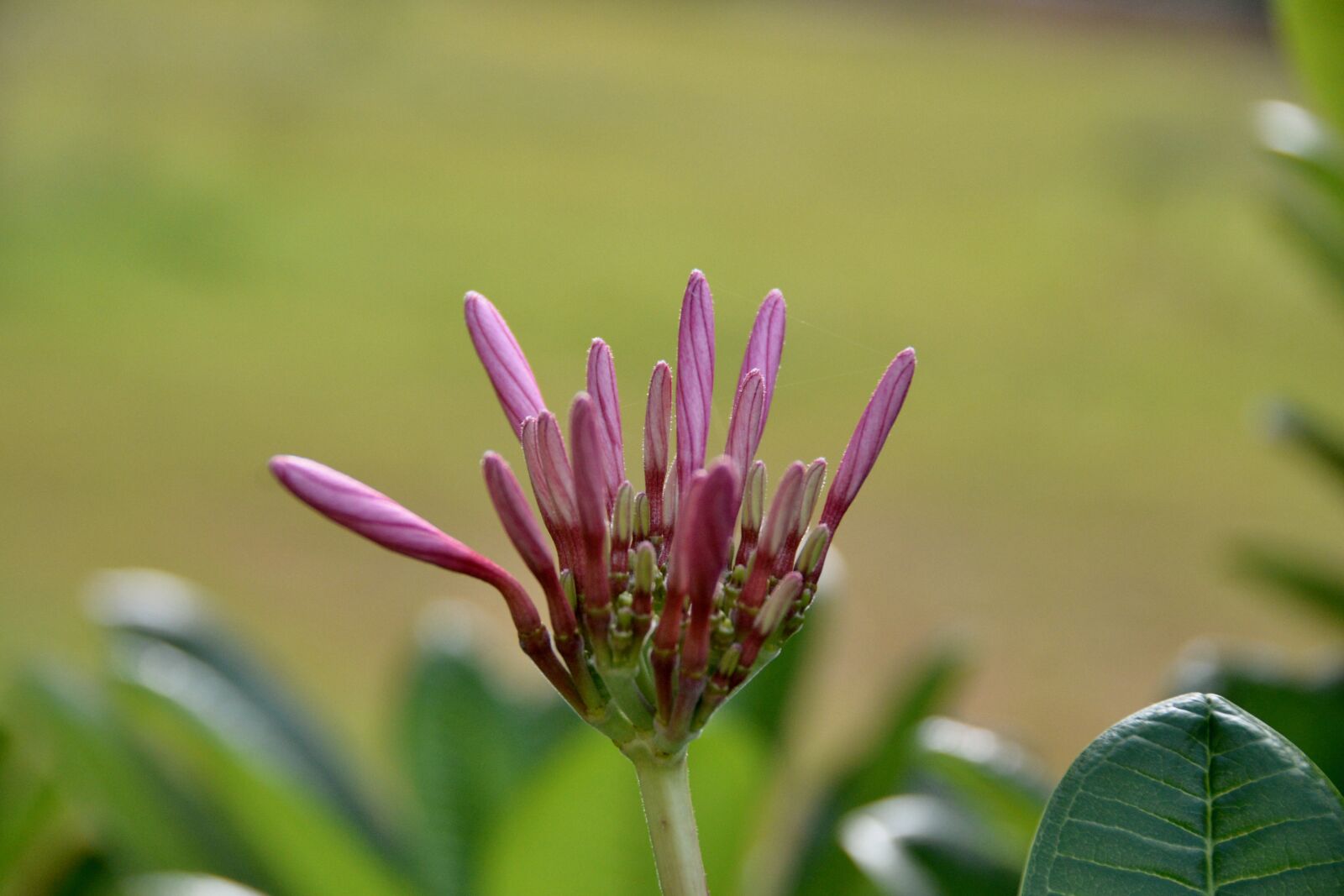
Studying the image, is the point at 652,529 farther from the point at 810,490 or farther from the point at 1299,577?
the point at 1299,577

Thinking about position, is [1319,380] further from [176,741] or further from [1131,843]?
[1131,843]

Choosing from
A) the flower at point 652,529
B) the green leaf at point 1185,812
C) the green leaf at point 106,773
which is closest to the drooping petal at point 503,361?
the flower at point 652,529

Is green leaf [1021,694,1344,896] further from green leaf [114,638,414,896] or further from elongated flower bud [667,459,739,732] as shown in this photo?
green leaf [114,638,414,896]

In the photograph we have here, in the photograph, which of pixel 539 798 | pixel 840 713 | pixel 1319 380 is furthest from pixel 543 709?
pixel 1319 380

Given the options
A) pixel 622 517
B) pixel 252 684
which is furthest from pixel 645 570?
pixel 252 684

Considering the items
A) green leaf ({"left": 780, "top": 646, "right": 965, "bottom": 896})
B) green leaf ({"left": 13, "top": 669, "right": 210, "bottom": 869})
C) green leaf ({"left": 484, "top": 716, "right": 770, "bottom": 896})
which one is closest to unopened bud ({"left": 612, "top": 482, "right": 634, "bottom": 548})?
green leaf ({"left": 484, "top": 716, "right": 770, "bottom": 896})
